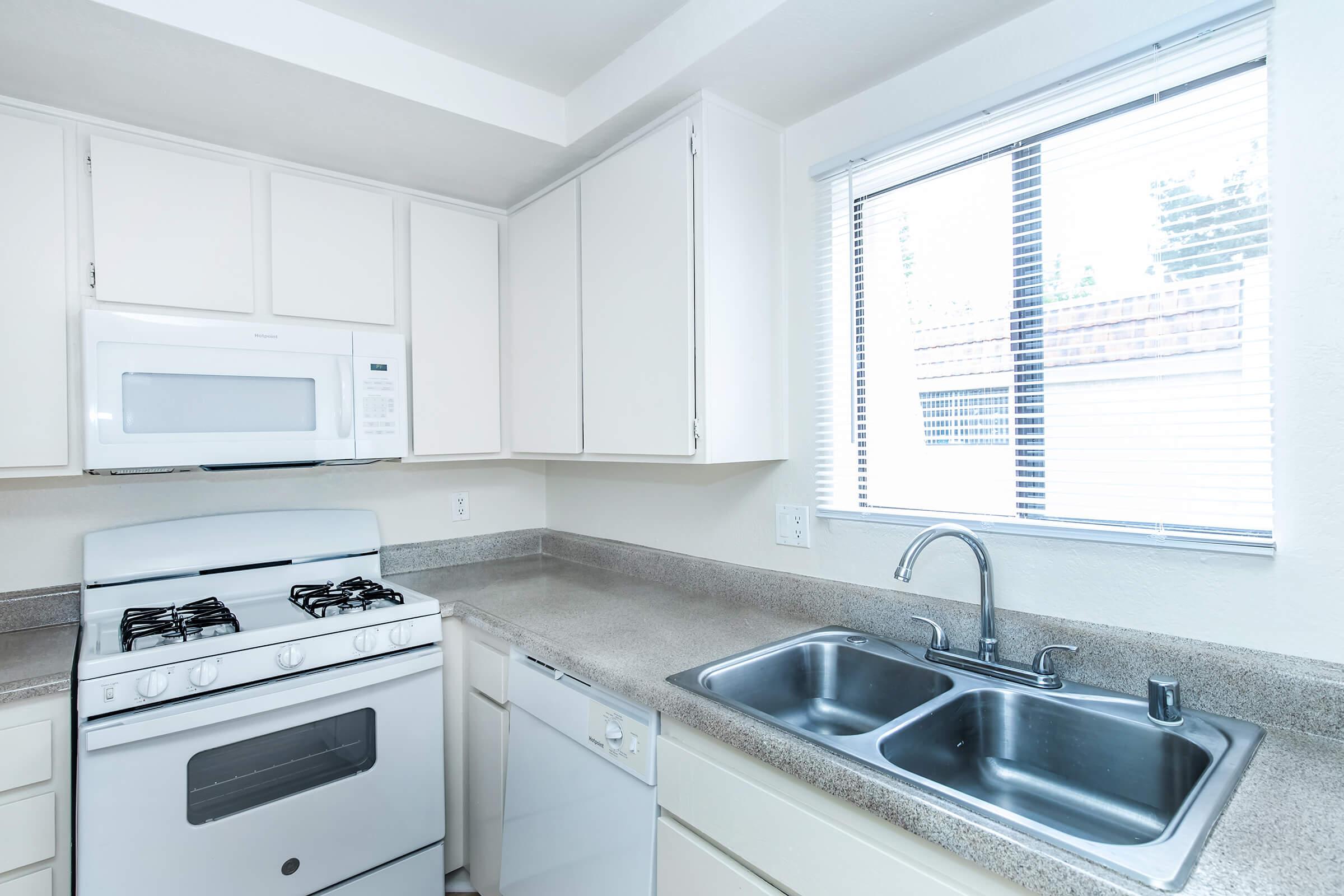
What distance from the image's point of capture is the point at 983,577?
1.37m

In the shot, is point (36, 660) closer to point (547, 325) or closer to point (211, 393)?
point (211, 393)

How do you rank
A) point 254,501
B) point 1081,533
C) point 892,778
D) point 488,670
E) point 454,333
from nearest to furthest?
point 892,778, point 1081,533, point 488,670, point 254,501, point 454,333

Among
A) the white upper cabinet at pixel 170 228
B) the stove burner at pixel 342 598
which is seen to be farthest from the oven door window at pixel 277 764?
the white upper cabinet at pixel 170 228

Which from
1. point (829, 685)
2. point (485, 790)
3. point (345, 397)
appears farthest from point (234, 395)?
point (829, 685)

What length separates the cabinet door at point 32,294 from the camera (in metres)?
1.59

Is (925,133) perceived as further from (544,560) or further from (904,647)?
(544,560)

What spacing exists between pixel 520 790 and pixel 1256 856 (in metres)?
1.48

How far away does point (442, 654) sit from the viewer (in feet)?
6.30

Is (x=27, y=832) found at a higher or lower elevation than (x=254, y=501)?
lower

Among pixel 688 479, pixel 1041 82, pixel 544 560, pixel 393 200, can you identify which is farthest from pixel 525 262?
pixel 1041 82

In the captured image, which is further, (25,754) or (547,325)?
(547,325)

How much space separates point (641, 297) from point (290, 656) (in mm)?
1242

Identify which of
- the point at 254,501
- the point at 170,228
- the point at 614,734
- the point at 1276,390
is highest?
the point at 170,228

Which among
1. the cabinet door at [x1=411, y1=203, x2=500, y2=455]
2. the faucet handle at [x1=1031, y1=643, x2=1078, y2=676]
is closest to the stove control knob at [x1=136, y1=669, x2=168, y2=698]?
the cabinet door at [x1=411, y1=203, x2=500, y2=455]
